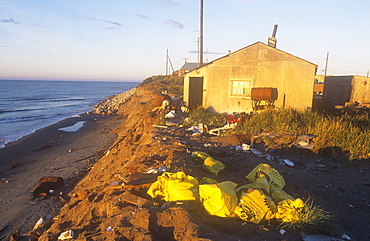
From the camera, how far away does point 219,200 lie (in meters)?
3.81

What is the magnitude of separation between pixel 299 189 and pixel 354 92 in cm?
1298

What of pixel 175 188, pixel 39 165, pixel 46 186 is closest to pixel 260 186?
pixel 175 188

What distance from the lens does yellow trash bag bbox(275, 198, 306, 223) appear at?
379cm

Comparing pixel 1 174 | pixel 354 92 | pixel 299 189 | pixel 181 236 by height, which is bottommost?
pixel 1 174

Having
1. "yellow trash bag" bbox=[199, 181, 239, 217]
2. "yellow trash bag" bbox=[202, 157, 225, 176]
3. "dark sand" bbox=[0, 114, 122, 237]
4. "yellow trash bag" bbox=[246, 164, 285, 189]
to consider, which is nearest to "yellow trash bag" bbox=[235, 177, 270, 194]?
"yellow trash bag" bbox=[246, 164, 285, 189]

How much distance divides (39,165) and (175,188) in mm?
9039

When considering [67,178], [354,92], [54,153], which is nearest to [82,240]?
[67,178]

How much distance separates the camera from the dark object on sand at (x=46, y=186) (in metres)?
7.63

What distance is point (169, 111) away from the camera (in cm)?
1366

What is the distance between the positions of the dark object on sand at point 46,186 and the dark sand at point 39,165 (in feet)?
0.70

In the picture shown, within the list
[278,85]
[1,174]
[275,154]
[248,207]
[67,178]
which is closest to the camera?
[248,207]

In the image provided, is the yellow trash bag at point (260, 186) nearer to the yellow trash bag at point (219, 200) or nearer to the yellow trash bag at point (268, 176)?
the yellow trash bag at point (268, 176)

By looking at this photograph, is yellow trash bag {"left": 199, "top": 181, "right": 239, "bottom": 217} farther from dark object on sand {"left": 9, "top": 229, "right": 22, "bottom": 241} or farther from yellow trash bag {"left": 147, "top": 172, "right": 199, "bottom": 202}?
dark object on sand {"left": 9, "top": 229, "right": 22, "bottom": 241}

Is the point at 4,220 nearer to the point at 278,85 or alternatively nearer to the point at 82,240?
the point at 82,240
